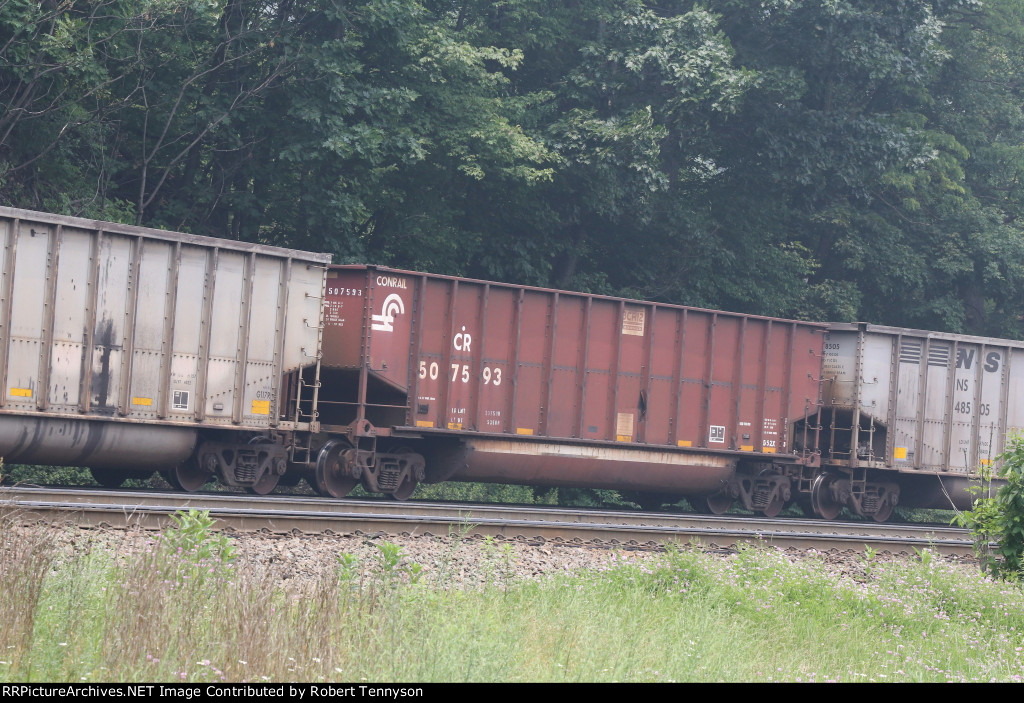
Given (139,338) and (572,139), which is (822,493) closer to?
(572,139)

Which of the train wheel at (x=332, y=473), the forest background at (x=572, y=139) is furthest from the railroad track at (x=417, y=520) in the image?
the forest background at (x=572, y=139)

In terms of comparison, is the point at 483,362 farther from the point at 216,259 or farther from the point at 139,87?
the point at 139,87

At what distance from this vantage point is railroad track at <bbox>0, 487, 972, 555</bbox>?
11.2 metres

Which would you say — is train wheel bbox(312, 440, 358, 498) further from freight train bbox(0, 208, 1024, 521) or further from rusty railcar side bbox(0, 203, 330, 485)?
rusty railcar side bbox(0, 203, 330, 485)

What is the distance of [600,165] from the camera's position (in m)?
26.1

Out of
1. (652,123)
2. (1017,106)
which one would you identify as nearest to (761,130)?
(652,123)

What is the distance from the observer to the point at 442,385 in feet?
59.4

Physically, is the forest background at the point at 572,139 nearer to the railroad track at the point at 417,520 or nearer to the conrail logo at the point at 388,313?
the conrail logo at the point at 388,313

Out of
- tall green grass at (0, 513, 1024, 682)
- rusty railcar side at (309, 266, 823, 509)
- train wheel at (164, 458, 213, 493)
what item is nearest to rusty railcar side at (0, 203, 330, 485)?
train wheel at (164, 458, 213, 493)

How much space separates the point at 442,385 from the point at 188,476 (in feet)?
13.9

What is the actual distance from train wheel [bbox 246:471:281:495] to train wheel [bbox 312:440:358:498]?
2.27 feet

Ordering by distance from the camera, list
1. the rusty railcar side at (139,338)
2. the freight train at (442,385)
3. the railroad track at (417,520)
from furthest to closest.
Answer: the freight train at (442,385) → the rusty railcar side at (139,338) → the railroad track at (417,520)

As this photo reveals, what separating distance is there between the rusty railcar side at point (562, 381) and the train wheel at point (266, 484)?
1.14 meters

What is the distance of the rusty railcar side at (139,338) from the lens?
560 inches
